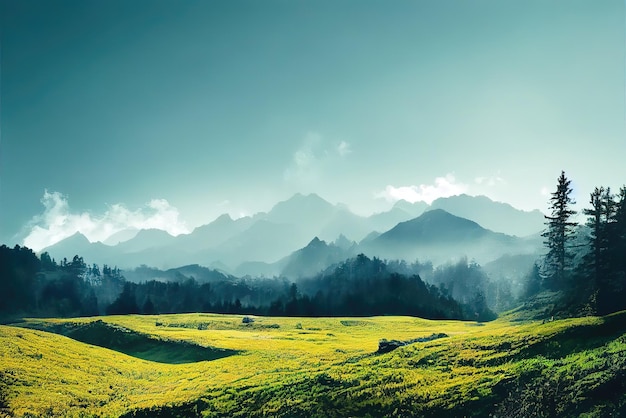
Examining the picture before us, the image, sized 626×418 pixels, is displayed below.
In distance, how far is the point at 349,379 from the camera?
42781mm

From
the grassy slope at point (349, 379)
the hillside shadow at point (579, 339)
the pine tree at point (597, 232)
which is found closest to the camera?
the grassy slope at point (349, 379)

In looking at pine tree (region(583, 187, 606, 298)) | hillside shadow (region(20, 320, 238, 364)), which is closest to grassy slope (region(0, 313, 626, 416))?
hillside shadow (region(20, 320, 238, 364))

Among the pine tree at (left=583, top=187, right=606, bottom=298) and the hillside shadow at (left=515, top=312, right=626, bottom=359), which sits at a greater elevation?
the pine tree at (left=583, top=187, right=606, bottom=298)

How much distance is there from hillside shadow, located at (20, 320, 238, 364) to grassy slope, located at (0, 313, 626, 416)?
4.85 metres

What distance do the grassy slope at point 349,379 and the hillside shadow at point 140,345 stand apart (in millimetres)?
4846

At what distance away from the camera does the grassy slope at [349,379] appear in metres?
31.2

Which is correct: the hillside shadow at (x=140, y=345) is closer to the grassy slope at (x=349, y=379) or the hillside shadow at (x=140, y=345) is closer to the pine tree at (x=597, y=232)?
the grassy slope at (x=349, y=379)

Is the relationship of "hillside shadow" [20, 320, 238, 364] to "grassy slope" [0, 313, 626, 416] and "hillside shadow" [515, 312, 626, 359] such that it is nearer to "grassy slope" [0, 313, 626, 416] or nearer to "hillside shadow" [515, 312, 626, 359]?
"grassy slope" [0, 313, 626, 416]

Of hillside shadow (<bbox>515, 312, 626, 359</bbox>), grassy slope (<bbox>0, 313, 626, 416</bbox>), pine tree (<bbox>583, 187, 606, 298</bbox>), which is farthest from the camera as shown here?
pine tree (<bbox>583, 187, 606, 298</bbox>)

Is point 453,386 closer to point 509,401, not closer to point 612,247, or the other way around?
point 509,401

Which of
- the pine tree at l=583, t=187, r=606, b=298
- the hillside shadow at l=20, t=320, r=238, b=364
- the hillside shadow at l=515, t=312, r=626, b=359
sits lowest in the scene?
the hillside shadow at l=20, t=320, r=238, b=364

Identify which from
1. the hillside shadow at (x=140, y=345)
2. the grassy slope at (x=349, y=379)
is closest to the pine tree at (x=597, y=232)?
the grassy slope at (x=349, y=379)

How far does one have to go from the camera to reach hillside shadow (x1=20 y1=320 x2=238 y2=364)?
69.6 m

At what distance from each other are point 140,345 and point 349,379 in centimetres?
4799
